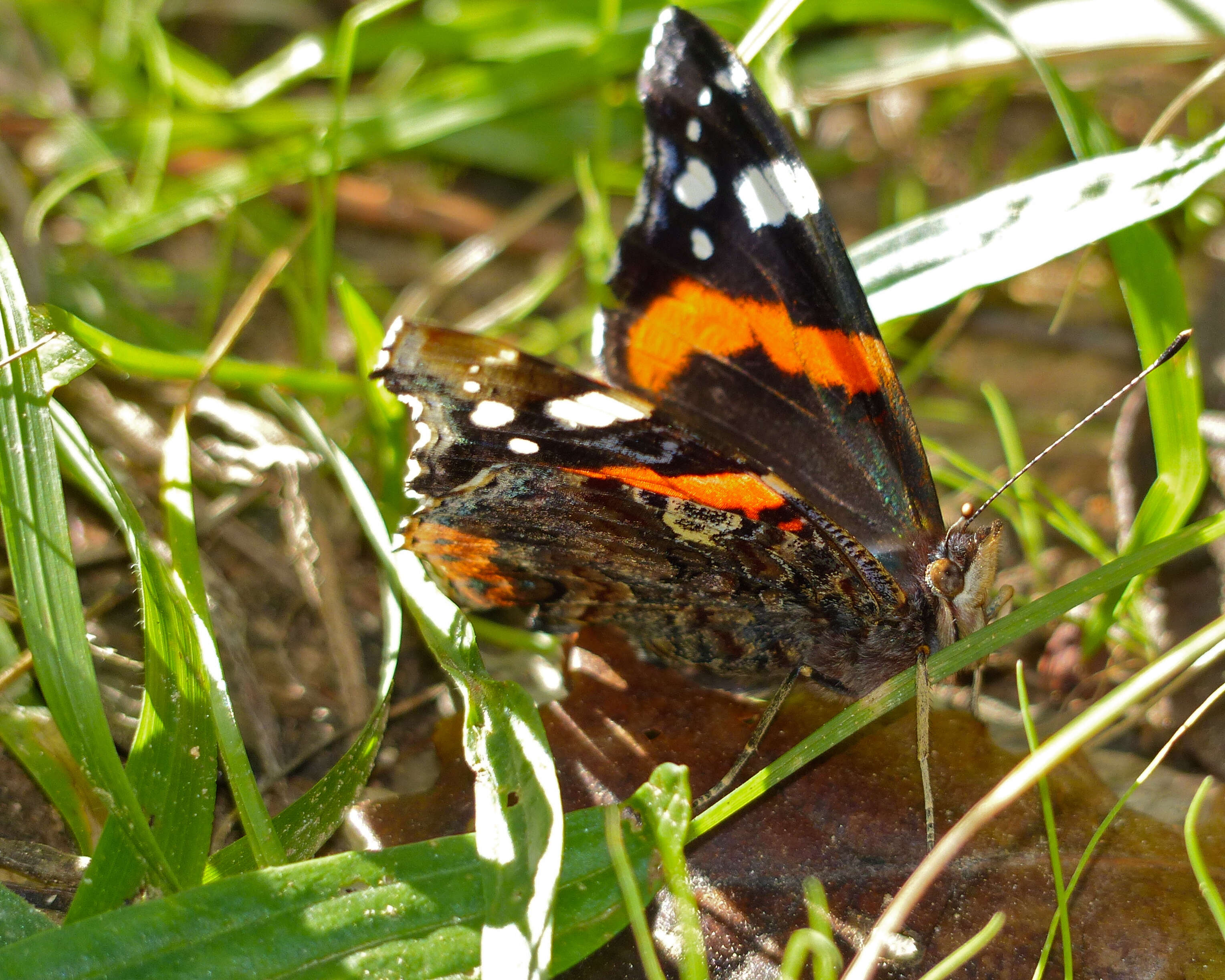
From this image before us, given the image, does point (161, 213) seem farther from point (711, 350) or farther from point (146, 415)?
point (711, 350)

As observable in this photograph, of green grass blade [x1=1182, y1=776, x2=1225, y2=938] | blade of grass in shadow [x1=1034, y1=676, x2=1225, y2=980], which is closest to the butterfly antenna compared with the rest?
blade of grass in shadow [x1=1034, y1=676, x2=1225, y2=980]

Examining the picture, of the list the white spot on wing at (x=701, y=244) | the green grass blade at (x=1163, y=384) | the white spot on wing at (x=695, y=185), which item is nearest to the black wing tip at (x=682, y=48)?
the white spot on wing at (x=695, y=185)

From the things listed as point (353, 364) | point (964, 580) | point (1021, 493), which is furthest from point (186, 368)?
point (1021, 493)

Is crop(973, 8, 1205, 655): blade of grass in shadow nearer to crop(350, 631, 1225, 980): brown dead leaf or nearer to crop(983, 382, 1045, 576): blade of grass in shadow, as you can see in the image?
crop(983, 382, 1045, 576): blade of grass in shadow

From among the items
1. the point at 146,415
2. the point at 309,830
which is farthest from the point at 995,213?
the point at 146,415

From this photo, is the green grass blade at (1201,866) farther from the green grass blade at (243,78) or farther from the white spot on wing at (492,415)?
the green grass blade at (243,78)

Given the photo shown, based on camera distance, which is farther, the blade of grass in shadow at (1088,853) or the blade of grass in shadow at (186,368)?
the blade of grass in shadow at (186,368)
